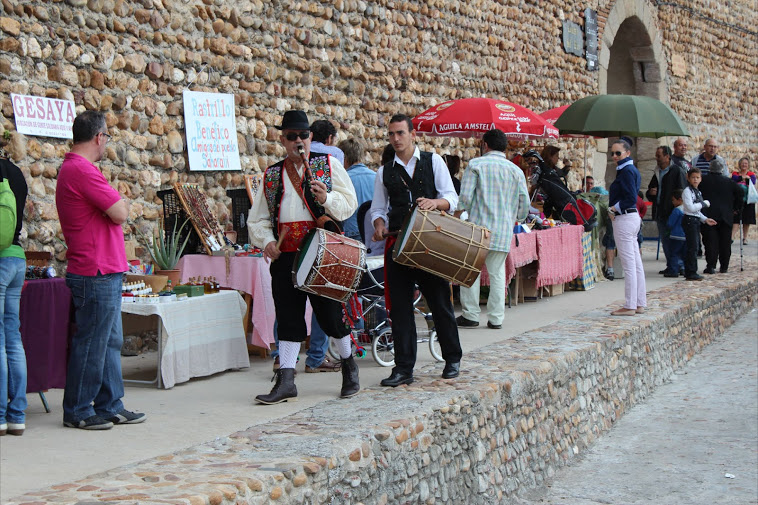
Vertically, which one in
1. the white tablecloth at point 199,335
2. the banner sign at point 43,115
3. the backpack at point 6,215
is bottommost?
the white tablecloth at point 199,335

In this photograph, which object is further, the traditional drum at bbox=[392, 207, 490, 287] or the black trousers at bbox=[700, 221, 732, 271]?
the black trousers at bbox=[700, 221, 732, 271]

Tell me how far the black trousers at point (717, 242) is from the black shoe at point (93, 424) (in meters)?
9.57

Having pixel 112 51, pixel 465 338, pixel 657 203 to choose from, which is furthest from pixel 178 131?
pixel 657 203

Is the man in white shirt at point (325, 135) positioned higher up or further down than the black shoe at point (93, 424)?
higher up

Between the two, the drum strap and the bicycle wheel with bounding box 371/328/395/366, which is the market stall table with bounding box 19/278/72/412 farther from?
the bicycle wheel with bounding box 371/328/395/366

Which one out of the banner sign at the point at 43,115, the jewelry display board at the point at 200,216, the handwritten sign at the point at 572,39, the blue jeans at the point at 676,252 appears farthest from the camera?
the handwritten sign at the point at 572,39

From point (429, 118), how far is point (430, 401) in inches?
230

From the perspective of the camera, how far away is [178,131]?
26.4ft

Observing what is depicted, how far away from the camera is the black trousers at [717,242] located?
12.6 meters

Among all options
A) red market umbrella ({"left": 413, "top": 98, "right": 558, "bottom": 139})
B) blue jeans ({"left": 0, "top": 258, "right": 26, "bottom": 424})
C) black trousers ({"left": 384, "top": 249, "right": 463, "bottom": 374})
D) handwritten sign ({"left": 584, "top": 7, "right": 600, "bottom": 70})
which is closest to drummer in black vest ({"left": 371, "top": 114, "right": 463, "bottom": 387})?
black trousers ({"left": 384, "top": 249, "right": 463, "bottom": 374})

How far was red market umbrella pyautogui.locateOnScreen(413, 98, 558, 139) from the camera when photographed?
→ 396 inches

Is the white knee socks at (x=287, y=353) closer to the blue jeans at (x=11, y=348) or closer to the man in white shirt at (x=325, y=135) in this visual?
the blue jeans at (x=11, y=348)

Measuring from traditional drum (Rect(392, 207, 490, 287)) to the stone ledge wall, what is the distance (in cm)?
64

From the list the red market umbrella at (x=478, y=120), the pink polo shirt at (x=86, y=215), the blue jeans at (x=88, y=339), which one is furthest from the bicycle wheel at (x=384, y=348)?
the red market umbrella at (x=478, y=120)
